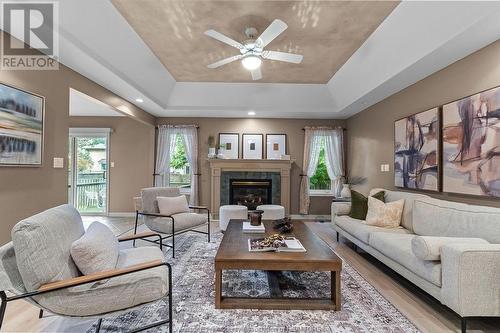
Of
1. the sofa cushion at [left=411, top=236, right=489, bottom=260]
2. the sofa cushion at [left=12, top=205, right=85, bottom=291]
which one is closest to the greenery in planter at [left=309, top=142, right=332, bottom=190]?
the sofa cushion at [left=411, top=236, right=489, bottom=260]

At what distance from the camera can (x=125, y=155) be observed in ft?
21.2

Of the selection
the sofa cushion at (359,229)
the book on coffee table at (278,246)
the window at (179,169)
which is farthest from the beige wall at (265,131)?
the book on coffee table at (278,246)

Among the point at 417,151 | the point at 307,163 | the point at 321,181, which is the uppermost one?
the point at 417,151

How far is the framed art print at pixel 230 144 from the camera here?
6355 mm

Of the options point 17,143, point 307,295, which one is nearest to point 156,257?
point 307,295

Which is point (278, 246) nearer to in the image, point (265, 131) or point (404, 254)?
point (404, 254)

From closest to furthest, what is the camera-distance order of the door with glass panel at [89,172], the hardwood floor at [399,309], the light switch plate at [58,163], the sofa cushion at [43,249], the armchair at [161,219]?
the sofa cushion at [43,249], the hardwood floor at [399,309], the light switch plate at [58,163], the armchair at [161,219], the door with glass panel at [89,172]

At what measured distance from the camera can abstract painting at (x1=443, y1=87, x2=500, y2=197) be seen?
2.53 metres

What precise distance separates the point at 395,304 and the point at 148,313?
211 cm

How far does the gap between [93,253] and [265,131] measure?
5052 millimetres

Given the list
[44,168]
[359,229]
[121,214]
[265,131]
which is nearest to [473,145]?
[359,229]

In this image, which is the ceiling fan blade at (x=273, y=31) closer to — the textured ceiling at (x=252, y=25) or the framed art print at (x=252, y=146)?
the textured ceiling at (x=252, y=25)

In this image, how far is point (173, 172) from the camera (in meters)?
6.56

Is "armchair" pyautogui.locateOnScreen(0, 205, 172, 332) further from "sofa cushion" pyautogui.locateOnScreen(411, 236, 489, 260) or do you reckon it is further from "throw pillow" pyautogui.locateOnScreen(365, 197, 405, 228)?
"throw pillow" pyautogui.locateOnScreen(365, 197, 405, 228)
